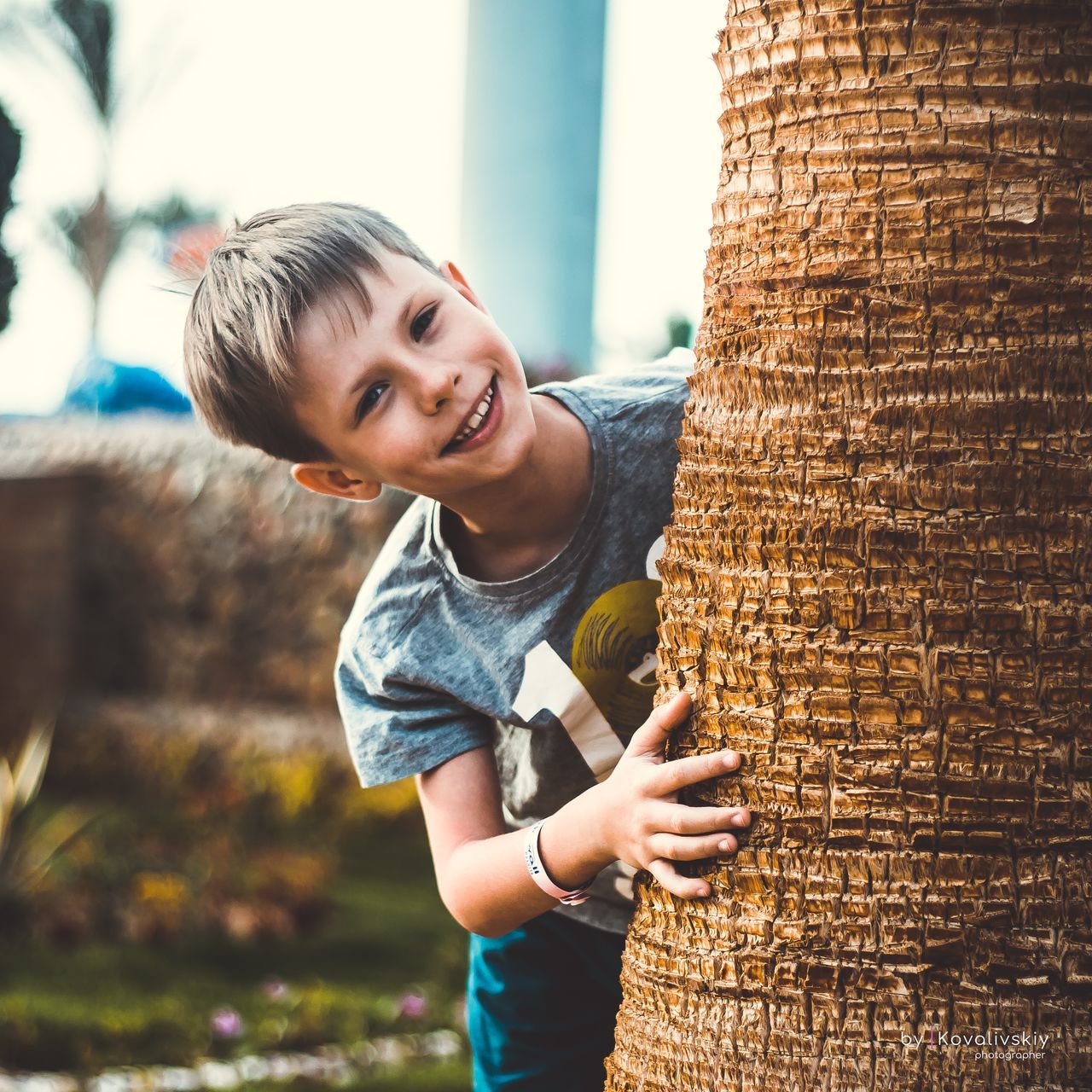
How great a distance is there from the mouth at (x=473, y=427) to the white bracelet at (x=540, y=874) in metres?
0.64

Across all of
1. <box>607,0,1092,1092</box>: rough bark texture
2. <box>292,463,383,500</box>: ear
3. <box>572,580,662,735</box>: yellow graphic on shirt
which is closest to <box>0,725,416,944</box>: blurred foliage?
<box>292,463,383,500</box>: ear

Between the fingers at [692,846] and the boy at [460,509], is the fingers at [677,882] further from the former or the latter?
the boy at [460,509]

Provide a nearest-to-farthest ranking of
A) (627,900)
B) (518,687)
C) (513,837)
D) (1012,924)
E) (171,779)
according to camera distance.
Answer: (1012,924) < (513,837) < (518,687) < (627,900) < (171,779)

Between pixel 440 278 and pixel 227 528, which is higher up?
pixel 440 278

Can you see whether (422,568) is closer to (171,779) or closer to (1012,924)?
(1012,924)

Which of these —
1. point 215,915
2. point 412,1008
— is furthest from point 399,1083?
point 215,915

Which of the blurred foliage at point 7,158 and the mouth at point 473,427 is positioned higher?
the blurred foliage at point 7,158

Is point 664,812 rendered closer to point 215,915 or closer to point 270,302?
point 270,302

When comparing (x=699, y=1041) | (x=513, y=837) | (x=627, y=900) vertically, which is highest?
(x=513, y=837)

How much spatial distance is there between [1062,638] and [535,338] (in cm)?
952

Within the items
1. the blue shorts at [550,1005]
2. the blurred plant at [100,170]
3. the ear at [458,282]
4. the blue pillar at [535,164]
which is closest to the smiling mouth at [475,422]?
the ear at [458,282]

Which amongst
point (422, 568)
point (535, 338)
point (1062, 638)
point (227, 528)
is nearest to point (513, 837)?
point (422, 568)

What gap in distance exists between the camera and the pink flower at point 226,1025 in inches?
190

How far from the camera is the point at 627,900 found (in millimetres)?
2688
